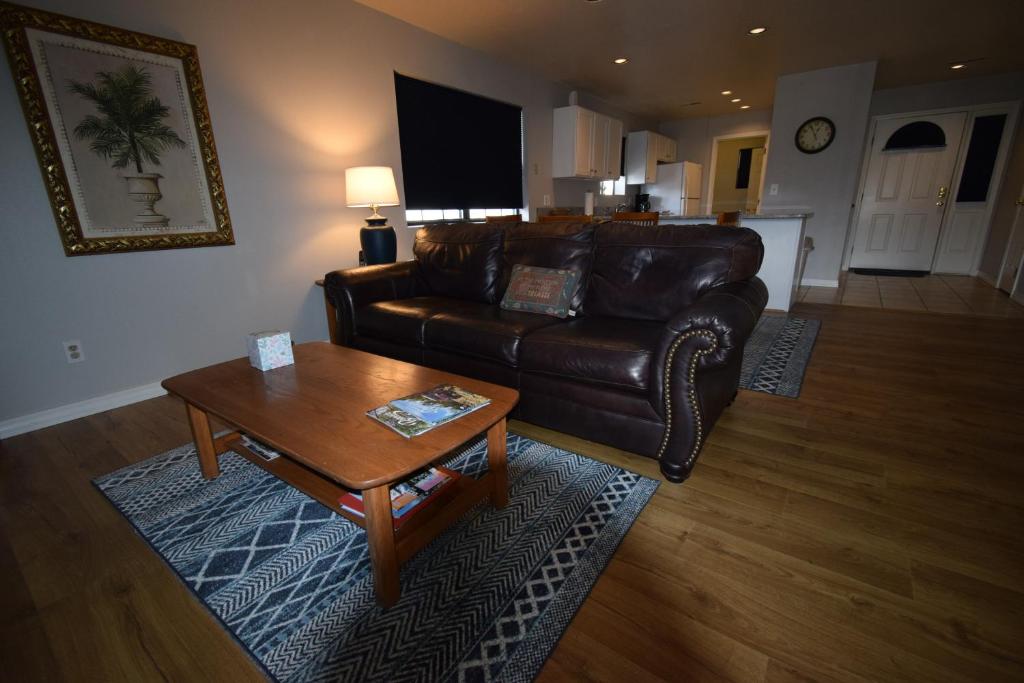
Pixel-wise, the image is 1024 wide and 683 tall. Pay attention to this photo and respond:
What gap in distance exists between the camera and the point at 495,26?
3691 millimetres

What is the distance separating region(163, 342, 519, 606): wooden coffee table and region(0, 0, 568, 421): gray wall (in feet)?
3.83

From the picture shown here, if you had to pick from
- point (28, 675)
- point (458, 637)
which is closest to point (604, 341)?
point (458, 637)

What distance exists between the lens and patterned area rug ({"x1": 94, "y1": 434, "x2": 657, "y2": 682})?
1.08 meters

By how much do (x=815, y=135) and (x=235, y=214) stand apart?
20.4 ft

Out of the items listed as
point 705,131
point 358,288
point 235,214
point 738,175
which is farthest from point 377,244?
point 738,175

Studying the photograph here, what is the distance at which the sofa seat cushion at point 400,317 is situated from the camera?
8.07 feet

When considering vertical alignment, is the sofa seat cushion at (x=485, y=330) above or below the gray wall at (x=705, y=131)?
below

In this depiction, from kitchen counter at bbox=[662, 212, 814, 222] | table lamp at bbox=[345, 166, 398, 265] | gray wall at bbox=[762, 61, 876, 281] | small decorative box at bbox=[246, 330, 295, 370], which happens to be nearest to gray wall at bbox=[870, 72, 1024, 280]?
gray wall at bbox=[762, 61, 876, 281]

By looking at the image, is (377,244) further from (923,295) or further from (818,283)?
(923,295)

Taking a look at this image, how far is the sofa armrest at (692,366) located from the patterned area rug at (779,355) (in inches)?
42.8

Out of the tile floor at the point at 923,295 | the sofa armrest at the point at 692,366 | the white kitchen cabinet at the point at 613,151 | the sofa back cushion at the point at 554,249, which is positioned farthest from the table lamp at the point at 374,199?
the tile floor at the point at 923,295

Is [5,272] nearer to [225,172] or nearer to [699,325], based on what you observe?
[225,172]

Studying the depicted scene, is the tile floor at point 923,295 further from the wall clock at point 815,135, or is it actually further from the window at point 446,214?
the window at point 446,214

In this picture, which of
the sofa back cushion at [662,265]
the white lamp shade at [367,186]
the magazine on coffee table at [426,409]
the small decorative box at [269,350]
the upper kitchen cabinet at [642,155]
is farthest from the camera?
the upper kitchen cabinet at [642,155]
